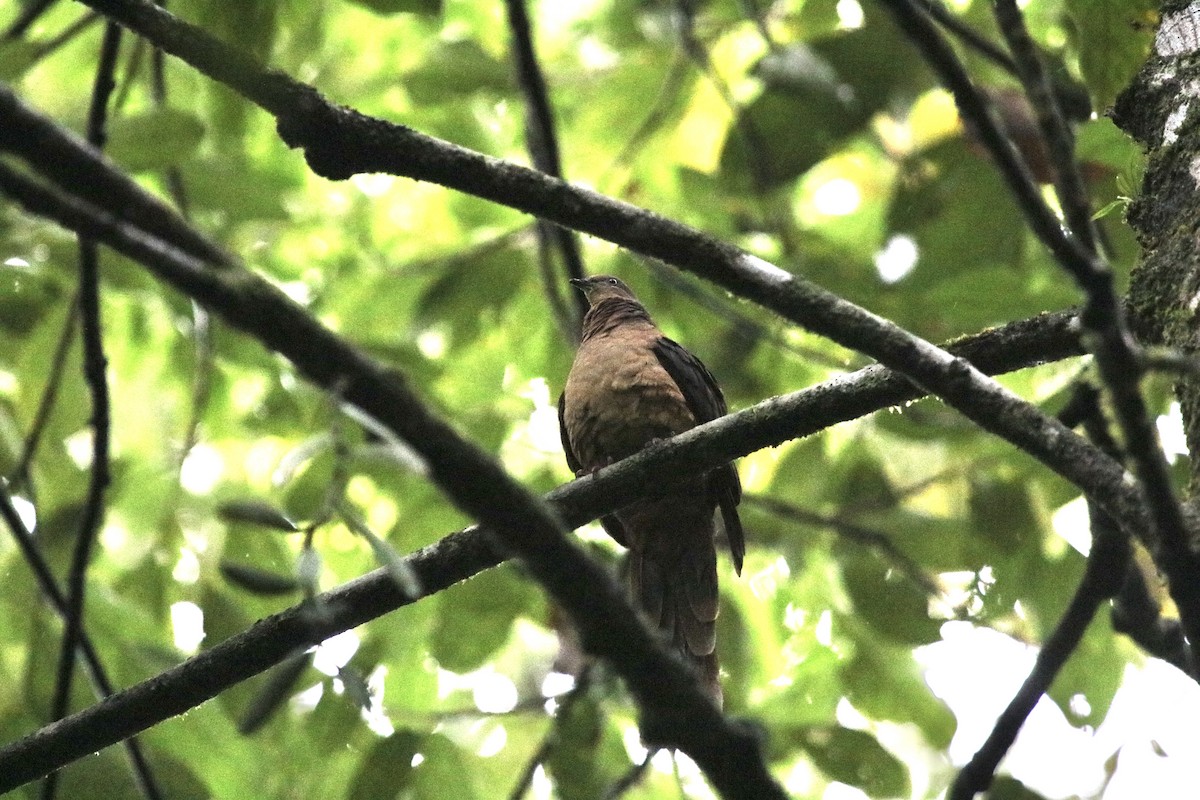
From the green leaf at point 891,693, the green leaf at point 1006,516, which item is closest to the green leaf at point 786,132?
the green leaf at point 1006,516

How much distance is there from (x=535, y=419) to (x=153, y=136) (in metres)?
2.13

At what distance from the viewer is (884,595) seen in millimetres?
4438

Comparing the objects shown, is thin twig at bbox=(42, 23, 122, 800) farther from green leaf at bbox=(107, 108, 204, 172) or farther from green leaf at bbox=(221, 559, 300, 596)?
green leaf at bbox=(221, 559, 300, 596)

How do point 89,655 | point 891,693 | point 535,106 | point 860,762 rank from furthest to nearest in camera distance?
point 891,693, point 535,106, point 860,762, point 89,655

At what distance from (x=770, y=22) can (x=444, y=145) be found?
3901mm

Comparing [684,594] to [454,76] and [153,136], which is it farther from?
[153,136]

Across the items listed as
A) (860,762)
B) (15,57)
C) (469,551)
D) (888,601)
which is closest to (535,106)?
(15,57)

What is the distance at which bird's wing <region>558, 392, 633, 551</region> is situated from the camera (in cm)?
479

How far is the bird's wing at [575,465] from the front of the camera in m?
4.79

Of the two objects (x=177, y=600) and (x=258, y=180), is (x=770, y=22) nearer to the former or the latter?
(x=258, y=180)

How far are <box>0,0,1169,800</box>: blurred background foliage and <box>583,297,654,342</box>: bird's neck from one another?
12cm

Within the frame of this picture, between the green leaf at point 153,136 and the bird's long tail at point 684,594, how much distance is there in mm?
2214

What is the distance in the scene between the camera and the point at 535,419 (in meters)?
5.32

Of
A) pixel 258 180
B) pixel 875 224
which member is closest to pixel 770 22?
pixel 875 224
